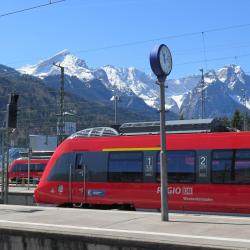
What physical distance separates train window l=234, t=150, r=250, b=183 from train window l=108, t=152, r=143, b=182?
124 inches

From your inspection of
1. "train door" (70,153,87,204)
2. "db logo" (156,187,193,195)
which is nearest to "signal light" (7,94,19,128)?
"train door" (70,153,87,204)

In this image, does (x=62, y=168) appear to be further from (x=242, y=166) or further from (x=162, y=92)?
(x=162, y=92)

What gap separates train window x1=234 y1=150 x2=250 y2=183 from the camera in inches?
627

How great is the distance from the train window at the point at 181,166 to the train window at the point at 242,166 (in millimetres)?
1369

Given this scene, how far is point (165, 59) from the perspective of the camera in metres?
11.2

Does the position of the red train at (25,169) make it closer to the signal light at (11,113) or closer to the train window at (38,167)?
the train window at (38,167)

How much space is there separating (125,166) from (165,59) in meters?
7.63

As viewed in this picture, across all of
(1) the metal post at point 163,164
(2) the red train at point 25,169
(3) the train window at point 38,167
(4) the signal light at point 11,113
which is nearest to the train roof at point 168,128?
(4) the signal light at point 11,113

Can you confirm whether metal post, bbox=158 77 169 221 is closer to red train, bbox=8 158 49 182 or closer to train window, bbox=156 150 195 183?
train window, bbox=156 150 195 183

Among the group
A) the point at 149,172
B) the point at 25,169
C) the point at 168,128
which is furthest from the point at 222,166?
the point at 25,169

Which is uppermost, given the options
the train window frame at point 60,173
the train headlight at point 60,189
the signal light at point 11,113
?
the signal light at point 11,113

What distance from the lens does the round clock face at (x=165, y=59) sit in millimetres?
11000

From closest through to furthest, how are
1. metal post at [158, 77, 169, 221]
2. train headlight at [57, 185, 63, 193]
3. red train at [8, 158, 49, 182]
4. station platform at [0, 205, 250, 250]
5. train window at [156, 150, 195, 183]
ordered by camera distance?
station platform at [0, 205, 250, 250] → metal post at [158, 77, 169, 221] → train window at [156, 150, 195, 183] → train headlight at [57, 185, 63, 193] → red train at [8, 158, 49, 182]

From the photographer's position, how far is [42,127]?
164 meters
